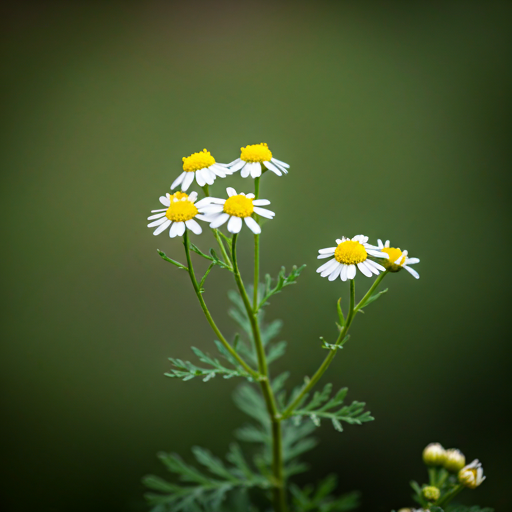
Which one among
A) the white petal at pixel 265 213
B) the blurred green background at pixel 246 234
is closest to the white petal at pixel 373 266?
the white petal at pixel 265 213

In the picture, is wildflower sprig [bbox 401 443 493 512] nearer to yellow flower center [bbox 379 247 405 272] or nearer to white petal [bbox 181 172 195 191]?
yellow flower center [bbox 379 247 405 272]

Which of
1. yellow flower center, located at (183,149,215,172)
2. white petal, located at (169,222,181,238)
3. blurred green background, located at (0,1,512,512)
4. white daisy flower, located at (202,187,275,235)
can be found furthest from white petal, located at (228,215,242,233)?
blurred green background, located at (0,1,512,512)

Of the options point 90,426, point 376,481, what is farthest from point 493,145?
point 90,426

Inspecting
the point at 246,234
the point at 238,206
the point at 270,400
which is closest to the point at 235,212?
the point at 238,206

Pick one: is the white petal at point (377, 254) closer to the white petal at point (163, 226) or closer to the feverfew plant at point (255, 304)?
the feverfew plant at point (255, 304)

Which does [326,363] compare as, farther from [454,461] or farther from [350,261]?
[454,461]

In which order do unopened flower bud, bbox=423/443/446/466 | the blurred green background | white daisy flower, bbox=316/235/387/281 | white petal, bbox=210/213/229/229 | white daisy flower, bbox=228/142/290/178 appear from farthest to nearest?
the blurred green background, unopened flower bud, bbox=423/443/446/466, white daisy flower, bbox=228/142/290/178, white daisy flower, bbox=316/235/387/281, white petal, bbox=210/213/229/229
